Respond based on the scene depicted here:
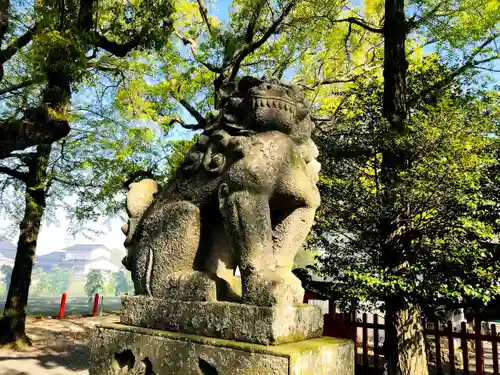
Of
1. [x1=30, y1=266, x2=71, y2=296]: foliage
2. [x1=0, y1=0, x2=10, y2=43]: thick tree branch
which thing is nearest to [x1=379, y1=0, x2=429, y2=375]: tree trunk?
[x1=0, y1=0, x2=10, y2=43]: thick tree branch

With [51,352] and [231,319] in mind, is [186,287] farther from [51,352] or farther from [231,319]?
[51,352]

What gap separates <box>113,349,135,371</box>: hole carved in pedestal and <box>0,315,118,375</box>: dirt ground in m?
3.19

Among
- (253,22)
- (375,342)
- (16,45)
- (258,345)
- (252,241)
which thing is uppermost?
(253,22)

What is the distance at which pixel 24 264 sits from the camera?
29.4 feet

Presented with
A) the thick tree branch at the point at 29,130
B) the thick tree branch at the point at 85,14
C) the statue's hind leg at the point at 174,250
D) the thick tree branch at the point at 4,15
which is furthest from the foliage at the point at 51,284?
the statue's hind leg at the point at 174,250

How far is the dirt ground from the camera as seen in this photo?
6.99 meters

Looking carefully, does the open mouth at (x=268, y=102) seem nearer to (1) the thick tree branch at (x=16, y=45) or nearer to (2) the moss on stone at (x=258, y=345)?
(2) the moss on stone at (x=258, y=345)

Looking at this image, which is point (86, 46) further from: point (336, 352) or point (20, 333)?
point (20, 333)

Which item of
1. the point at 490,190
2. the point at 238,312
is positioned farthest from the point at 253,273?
the point at 490,190

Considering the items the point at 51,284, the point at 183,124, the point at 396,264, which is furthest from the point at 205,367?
the point at 51,284

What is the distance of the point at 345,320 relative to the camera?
6242 millimetres

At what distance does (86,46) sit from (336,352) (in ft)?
15.7

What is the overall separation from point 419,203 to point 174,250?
11.6ft

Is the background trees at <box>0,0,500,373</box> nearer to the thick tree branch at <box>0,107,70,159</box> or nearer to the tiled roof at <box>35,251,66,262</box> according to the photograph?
the thick tree branch at <box>0,107,70,159</box>
